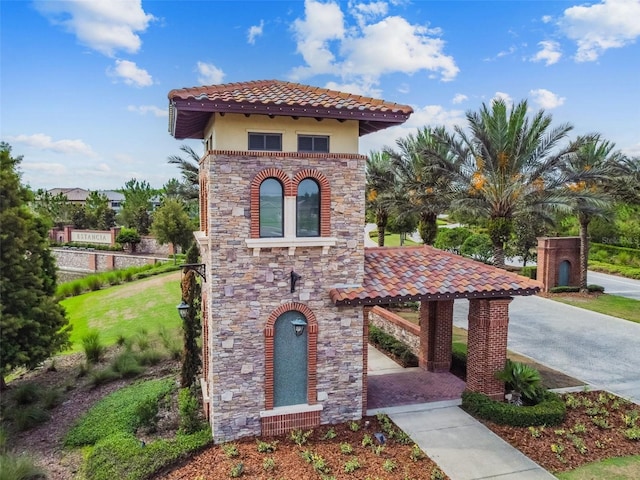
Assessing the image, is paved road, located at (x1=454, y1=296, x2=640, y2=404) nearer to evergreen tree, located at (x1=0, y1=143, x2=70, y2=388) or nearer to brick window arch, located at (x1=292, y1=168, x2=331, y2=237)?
brick window arch, located at (x1=292, y1=168, x2=331, y2=237)

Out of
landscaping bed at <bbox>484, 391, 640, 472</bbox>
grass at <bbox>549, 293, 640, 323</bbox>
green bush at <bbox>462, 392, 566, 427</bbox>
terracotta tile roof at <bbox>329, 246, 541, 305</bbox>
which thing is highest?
terracotta tile roof at <bbox>329, 246, 541, 305</bbox>

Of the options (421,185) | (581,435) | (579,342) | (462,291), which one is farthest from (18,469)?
(421,185)

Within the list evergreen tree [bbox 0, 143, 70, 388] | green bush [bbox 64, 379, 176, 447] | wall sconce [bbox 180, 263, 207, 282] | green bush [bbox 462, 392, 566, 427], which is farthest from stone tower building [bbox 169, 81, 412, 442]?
evergreen tree [bbox 0, 143, 70, 388]

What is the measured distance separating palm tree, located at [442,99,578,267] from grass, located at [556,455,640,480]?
12251mm

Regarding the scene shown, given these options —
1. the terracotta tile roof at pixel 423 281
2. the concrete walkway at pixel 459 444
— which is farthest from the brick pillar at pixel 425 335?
the concrete walkway at pixel 459 444

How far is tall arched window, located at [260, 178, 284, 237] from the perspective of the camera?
10.2 metres

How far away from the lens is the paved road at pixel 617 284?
2823 cm

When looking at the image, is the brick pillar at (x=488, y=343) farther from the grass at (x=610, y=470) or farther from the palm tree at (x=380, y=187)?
the palm tree at (x=380, y=187)

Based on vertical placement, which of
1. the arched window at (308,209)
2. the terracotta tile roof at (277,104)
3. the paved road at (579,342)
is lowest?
the paved road at (579,342)

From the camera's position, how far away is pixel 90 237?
54188mm

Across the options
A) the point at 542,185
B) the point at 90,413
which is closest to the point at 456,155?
the point at 542,185

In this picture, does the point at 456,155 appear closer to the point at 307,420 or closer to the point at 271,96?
the point at 271,96

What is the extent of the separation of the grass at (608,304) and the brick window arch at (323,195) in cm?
1864

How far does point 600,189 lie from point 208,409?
24.5 metres
